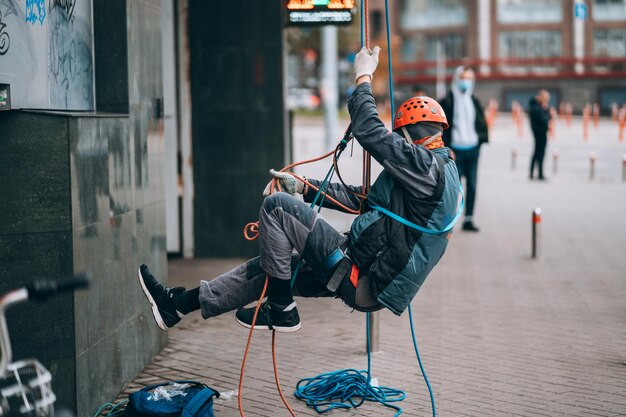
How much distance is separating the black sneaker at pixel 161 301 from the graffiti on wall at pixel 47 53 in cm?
123

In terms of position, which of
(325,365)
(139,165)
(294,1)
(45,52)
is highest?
(294,1)

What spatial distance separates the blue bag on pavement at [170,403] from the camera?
5.60 meters

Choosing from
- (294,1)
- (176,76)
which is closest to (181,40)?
(176,76)

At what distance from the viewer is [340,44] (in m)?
56.4

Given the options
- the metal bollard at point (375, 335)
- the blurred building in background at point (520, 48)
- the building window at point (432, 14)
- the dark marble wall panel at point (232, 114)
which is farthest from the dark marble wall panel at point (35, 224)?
the building window at point (432, 14)

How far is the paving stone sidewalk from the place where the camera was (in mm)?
6547

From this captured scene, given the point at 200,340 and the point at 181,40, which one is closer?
the point at 200,340

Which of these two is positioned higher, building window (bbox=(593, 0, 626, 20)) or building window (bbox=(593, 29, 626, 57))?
building window (bbox=(593, 0, 626, 20))

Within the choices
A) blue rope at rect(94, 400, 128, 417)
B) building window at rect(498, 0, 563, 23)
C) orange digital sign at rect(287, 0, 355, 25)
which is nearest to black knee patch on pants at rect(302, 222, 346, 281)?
blue rope at rect(94, 400, 128, 417)

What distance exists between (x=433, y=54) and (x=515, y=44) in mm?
5986

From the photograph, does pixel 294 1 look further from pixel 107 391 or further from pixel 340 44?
pixel 340 44

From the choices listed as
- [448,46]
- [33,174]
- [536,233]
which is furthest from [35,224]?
[448,46]

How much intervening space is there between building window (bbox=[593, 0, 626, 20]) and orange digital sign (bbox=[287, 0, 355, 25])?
60746 mm

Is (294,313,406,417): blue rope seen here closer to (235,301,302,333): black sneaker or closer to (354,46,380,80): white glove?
(235,301,302,333): black sneaker
